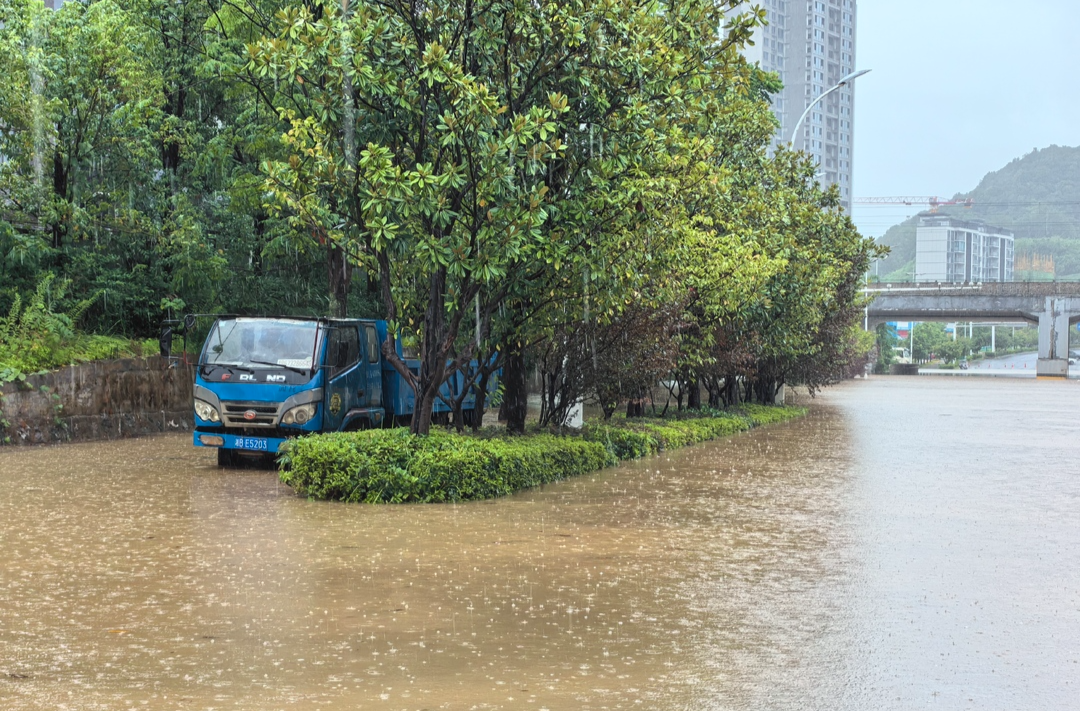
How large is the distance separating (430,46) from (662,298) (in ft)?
21.1

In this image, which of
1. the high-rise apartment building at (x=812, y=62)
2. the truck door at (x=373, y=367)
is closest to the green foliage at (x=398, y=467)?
the truck door at (x=373, y=367)

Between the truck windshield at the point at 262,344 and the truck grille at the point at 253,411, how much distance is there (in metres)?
0.49

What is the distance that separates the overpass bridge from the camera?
300 feet

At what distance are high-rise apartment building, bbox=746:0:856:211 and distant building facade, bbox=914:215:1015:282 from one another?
16.6m

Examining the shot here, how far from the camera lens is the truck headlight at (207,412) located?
1583cm

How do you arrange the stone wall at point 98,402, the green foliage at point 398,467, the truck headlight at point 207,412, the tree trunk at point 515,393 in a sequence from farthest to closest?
1. the stone wall at point 98,402
2. the tree trunk at point 515,393
3. the truck headlight at point 207,412
4. the green foliage at point 398,467

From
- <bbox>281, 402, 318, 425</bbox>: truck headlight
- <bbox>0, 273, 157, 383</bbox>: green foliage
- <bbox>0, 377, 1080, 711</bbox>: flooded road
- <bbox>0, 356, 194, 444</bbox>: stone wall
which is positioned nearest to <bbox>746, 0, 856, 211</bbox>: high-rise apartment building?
<bbox>0, 356, 194, 444</bbox>: stone wall

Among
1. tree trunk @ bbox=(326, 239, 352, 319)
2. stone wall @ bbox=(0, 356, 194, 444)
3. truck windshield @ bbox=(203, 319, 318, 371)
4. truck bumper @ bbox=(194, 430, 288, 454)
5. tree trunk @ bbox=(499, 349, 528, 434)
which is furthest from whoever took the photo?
tree trunk @ bbox=(326, 239, 352, 319)

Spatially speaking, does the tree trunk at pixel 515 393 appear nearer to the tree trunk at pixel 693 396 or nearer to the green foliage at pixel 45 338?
the green foliage at pixel 45 338

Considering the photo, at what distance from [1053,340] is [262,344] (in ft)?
280

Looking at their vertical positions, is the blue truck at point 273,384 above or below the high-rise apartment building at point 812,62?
below

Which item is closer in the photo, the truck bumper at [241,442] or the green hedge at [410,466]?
the green hedge at [410,466]

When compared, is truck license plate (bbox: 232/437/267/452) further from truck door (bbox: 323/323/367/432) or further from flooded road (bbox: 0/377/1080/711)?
truck door (bbox: 323/323/367/432)

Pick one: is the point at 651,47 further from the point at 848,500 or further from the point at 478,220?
the point at 848,500
